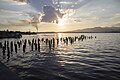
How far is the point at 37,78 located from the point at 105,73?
778 cm

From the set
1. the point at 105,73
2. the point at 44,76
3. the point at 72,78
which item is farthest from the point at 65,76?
the point at 105,73

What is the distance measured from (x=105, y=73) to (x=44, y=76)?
6971 millimetres

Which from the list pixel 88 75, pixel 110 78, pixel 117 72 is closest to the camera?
pixel 110 78

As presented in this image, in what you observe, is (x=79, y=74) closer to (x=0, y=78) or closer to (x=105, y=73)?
(x=105, y=73)

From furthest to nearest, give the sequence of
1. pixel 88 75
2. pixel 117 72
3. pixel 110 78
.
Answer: pixel 117 72, pixel 88 75, pixel 110 78

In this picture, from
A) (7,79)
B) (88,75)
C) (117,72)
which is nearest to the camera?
(7,79)

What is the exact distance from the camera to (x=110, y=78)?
18.7 m

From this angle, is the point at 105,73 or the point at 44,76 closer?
the point at 44,76

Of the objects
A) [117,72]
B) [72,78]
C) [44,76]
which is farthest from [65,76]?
[117,72]

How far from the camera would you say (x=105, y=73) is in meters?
20.9

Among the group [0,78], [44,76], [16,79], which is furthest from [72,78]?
[0,78]

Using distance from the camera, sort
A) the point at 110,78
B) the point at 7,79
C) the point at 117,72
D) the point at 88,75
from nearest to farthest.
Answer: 1. the point at 7,79
2. the point at 110,78
3. the point at 88,75
4. the point at 117,72

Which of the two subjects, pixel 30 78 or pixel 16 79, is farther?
→ pixel 30 78

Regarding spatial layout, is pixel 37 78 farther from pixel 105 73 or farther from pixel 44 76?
pixel 105 73
